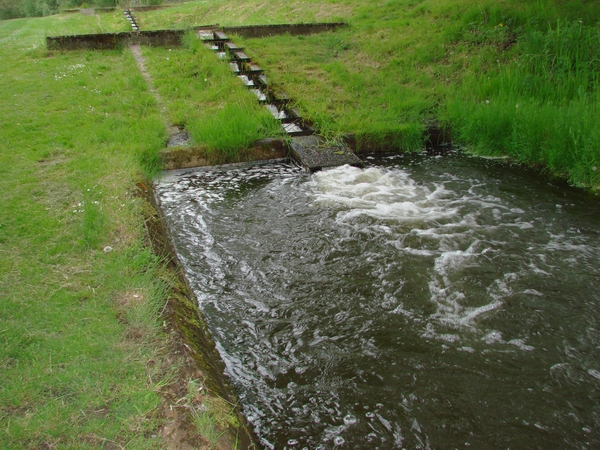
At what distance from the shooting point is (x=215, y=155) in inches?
273

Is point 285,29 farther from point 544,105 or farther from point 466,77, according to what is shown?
point 544,105

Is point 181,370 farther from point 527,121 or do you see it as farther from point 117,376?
point 527,121

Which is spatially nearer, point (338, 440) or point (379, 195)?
point (338, 440)

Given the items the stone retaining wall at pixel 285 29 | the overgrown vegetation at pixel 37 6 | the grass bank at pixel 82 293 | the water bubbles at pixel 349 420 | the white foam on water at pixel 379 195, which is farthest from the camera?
the overgrown vegetation at pixel 37 6

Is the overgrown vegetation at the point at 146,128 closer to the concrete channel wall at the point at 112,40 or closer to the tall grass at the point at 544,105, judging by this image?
the tall grass at the point at 544,105

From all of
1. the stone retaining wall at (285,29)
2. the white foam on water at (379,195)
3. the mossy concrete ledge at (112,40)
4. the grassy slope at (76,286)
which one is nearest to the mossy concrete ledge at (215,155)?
the grassy slope at (76,286)

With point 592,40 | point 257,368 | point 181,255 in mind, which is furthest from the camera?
point 592,40

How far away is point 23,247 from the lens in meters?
3.85

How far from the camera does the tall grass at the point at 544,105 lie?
20.3ft

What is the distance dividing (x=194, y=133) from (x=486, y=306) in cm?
499

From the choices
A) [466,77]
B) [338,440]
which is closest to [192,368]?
[338,440]

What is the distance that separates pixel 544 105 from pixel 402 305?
5.15 meters

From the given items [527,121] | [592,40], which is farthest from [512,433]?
[592,40]

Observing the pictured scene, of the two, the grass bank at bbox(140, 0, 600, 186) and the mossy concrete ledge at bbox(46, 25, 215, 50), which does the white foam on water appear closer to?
the grass bank at bbox(140, 0, 600, 186)
